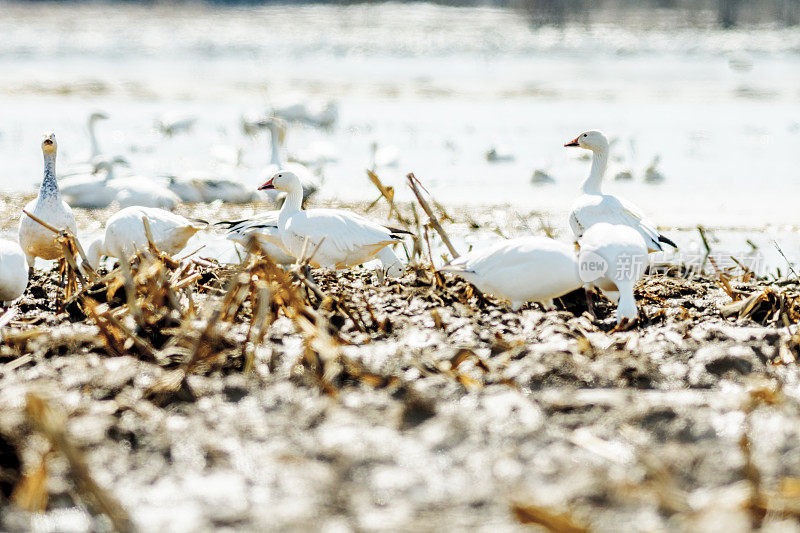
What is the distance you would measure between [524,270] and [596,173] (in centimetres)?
241

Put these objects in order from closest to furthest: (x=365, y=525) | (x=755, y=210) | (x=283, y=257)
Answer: (x=365, y=525)
(x=283, y=257)
(x=755, y=210)

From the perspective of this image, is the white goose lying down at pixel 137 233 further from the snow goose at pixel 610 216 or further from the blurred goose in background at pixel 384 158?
the blurred goose in background at pixel 384 158

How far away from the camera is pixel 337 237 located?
5094 mm

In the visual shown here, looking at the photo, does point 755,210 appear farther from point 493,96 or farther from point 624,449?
point 493,96

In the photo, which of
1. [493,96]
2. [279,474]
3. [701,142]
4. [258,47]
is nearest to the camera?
[279,474]

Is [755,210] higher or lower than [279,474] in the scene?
lower

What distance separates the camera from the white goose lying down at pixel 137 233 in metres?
5.17

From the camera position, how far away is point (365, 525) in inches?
86.2

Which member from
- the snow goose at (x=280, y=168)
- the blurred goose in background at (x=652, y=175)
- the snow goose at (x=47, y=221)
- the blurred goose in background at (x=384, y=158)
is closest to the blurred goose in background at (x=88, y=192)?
the snow goose at (x=280, y=168)

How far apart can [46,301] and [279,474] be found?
2855mm

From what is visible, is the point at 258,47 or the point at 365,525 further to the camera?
the point at 258,47

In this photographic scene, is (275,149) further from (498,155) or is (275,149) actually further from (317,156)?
(498,155)

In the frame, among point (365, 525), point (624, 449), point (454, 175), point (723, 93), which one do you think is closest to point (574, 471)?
point (624, 449)

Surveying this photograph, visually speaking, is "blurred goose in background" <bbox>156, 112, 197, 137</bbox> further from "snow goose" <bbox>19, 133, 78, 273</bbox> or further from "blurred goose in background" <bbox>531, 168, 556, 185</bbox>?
"snow goose" <bbox>19, 133, 78, 273</bbox>
